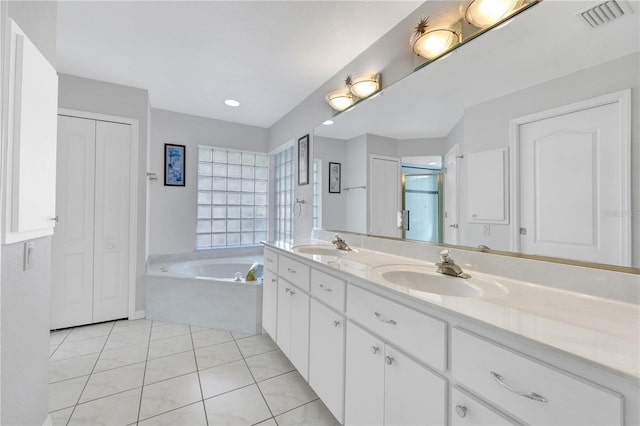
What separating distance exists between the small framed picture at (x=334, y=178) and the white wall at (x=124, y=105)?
1969 millimetres

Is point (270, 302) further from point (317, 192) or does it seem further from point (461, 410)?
point (461, 410)

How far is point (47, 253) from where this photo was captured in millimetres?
1394

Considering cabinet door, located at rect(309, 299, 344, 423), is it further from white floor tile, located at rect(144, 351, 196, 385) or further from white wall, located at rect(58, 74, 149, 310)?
white wall, located at rect(58, 74, 149, 310)

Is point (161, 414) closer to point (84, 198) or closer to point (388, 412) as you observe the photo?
point (388, 412)

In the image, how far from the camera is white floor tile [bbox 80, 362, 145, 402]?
1.71 metres

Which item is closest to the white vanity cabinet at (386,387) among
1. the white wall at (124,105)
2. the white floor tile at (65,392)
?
the white floor tile at (65,392)

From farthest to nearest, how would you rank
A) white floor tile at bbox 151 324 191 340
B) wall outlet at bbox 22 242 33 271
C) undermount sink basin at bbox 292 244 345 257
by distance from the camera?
1. white floor tile at bbox 151 324 191 340
2. undermount sink basin at bbox 292 244 345 257
3. wall outlet at bbox 22 242 33 271

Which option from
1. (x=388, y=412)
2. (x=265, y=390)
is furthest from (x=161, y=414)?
(x=388, y=412)

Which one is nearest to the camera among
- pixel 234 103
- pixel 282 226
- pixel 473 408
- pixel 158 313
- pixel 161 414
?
pixel 473 408

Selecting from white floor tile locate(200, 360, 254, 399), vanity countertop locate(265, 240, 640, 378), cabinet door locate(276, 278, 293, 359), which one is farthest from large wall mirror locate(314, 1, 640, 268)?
white floor tile locate(200, 360, 254, 399)

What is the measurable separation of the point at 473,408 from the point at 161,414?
5.38ft

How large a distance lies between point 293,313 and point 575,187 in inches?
62.5

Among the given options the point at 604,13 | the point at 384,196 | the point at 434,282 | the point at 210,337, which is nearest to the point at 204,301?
the point at 210,337

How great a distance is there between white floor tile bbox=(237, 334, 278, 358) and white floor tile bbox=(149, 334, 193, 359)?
430 millimetres
